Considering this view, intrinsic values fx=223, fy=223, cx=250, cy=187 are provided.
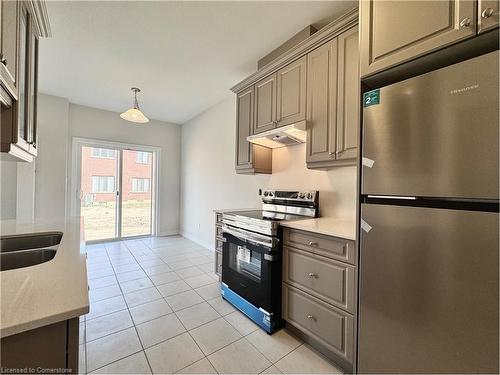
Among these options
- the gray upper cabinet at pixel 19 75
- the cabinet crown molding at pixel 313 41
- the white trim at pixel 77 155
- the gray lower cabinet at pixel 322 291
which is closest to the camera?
the gray upper cabinet at pixel 19 75

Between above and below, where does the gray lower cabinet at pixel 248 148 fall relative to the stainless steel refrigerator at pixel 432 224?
above

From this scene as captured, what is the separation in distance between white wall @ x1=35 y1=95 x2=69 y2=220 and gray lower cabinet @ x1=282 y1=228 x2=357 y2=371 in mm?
4173

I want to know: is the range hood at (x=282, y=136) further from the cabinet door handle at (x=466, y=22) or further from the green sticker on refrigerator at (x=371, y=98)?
the cabinet door handle at (x=466, y=22)

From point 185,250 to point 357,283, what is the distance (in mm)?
3606

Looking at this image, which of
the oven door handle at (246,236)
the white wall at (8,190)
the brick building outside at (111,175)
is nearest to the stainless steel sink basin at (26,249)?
the oven door handle at (246,236)

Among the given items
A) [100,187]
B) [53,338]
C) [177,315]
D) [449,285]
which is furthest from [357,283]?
[100,187]

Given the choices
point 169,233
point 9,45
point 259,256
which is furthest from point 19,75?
point 169,233

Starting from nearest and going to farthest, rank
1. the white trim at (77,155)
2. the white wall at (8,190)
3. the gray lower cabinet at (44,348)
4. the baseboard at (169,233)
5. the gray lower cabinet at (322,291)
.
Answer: the gray lower cabinet at (44,348) → the gray lower cabinet at (322,291) → the white wall at (8,190) → the white trim at (77,155) → the baseboard at (169,233)

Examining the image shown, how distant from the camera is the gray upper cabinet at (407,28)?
0.96m

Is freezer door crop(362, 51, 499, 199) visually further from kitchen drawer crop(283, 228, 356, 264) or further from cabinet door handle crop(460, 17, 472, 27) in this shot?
kitchen drawer crop(283, 228, 356, 264)

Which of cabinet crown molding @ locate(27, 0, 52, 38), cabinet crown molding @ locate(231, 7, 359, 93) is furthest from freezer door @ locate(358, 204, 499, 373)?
cabinet crown molding @ locate(27, 0, 52, 38)

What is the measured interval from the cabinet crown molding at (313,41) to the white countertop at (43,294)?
2.29 m

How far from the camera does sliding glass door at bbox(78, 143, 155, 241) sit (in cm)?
452

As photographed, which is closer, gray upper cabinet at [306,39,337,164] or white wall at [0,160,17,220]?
gray upper cabinet at [306,39,337,164]
